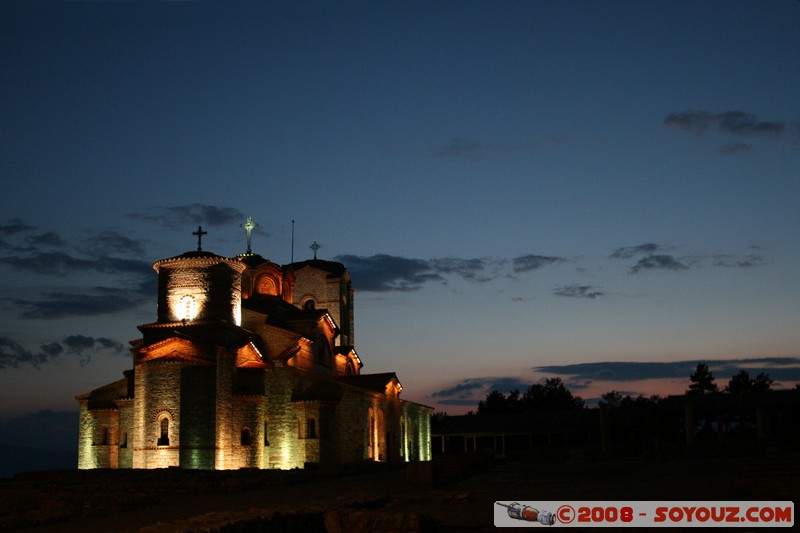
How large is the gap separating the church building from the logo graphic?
23698mm

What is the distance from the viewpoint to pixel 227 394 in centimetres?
3550

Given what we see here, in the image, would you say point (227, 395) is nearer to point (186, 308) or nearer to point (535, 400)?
point (186, 308)

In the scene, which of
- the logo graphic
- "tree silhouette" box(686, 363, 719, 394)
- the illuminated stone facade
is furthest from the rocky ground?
"tree silhouette" box(686, 363, 719, 394)

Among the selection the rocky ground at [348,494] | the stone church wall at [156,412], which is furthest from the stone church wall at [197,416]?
the rocky ground at [348,494]

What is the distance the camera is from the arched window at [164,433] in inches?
1340

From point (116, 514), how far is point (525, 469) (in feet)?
56.7

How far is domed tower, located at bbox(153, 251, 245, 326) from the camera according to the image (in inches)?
1467

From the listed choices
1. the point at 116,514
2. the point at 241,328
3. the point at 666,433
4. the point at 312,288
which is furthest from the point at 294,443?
the point at 666,433

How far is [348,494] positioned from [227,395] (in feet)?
58.6

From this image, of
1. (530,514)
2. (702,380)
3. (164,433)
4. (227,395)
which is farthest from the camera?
(702,380)

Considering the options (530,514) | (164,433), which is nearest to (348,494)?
(530,514)

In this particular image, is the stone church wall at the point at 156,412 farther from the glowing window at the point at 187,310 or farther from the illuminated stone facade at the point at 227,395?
the glowing window at the point at 187,310

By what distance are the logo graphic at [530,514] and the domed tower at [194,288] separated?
26.7 meters

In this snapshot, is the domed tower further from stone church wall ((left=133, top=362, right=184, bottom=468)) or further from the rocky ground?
the rocky ground
